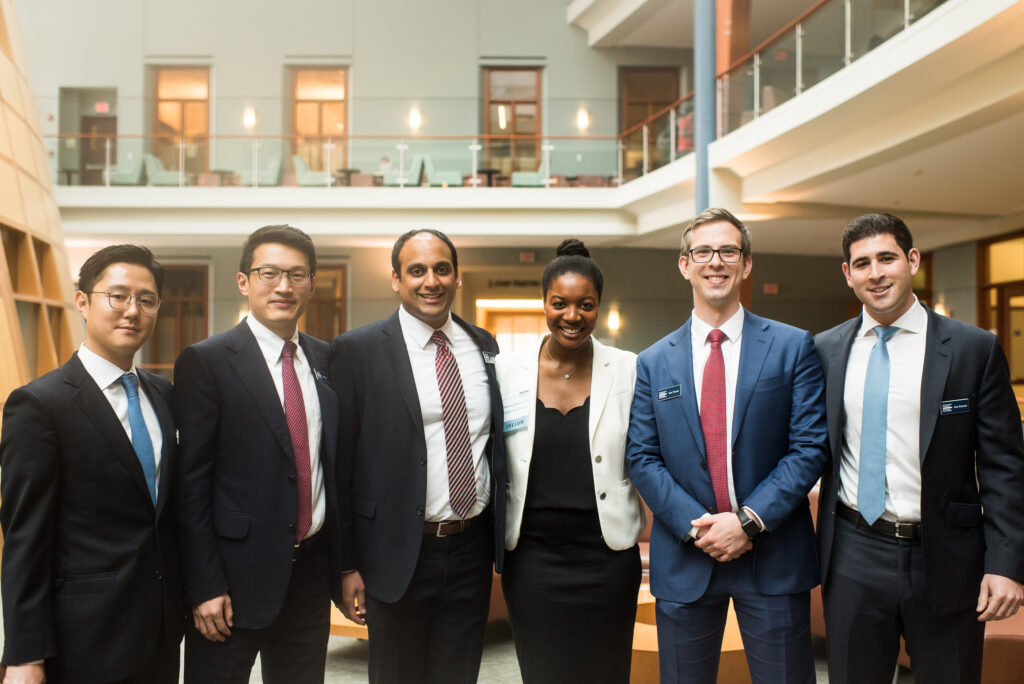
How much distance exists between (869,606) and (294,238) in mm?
2106

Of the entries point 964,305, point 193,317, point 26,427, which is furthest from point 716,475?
point 193,317

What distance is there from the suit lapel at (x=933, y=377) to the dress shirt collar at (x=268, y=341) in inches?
78.2

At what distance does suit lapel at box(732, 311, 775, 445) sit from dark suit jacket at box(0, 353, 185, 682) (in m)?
1.71

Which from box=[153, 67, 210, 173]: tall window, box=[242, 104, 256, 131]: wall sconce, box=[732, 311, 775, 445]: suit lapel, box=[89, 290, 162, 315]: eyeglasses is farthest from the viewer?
box=[153, 67, 210, 173]: tall window

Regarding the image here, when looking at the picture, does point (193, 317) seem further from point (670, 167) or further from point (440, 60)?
point (670, 167)

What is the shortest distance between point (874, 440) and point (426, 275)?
149 cm

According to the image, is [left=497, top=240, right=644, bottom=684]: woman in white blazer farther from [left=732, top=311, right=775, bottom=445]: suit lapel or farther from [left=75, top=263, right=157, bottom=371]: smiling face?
[left=75, top=263, right=157, bottom=371]: smiling face

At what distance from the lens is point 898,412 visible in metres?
2.39

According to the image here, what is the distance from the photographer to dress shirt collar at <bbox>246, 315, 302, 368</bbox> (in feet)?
7.97

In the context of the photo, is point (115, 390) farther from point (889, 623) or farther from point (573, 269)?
point (889, 623)

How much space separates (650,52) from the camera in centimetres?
1590

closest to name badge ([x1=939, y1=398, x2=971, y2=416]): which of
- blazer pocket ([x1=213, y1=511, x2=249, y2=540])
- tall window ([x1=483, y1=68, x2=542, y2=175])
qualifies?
blazer pocket ([x1=213, y1=511, x2=249, y2=540])

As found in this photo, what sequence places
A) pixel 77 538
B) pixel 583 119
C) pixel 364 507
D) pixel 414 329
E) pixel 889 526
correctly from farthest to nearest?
pixel 583 119
pixel 414 329
pixel 364 507
pixel 889 526
pixel 77 538

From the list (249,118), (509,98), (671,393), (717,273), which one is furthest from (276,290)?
(509,98)
